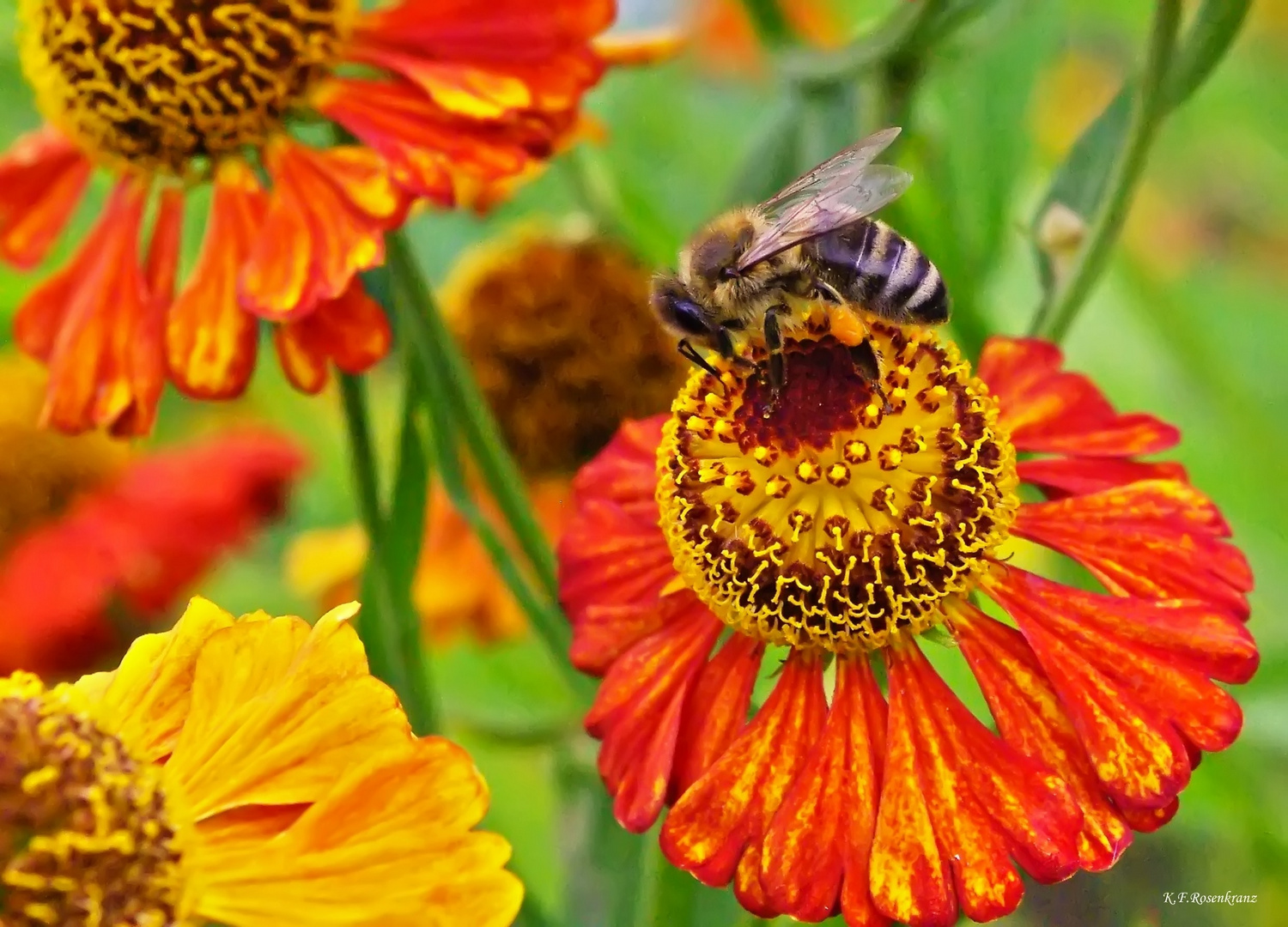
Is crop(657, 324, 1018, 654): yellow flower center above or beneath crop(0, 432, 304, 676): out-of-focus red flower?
above

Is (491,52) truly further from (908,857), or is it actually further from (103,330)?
(908,857)

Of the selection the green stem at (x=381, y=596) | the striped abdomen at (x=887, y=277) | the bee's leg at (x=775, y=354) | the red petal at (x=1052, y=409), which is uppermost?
the striped abdomen at (x=887, y=277)

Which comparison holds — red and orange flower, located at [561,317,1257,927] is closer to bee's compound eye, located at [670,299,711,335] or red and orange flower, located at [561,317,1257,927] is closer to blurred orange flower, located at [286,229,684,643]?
bee's compound eye, located at [670,299,711,335]

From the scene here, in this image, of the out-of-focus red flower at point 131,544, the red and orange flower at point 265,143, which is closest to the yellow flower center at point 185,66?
the red and orange flower at point 265,143

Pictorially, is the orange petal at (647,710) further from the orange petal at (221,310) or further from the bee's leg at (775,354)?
the orange petal at (221,310)

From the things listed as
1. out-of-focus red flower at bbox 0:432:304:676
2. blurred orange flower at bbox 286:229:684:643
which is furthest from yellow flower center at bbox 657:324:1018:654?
out-of-focus red flower at bbox 0:432:304:676

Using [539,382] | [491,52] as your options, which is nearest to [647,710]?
[491,52]

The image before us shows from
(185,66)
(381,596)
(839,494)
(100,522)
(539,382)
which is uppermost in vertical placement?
(185,66)
